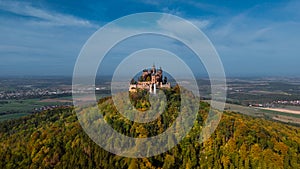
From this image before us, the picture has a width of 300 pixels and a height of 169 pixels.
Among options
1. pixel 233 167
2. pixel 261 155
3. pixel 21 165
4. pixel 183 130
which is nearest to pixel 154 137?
pixel 183 130

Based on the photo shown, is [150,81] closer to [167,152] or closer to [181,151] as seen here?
[181,151]

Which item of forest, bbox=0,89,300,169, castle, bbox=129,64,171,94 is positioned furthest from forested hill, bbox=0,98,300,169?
castle, bbox=129,64,171,94

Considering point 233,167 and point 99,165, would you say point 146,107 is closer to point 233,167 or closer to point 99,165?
point 99,165

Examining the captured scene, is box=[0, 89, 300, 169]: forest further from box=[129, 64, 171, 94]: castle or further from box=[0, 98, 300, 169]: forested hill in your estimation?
box=[129, 64, 171, 94]: castle

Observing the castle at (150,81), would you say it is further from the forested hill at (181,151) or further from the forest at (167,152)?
the forested hill at (181,151)

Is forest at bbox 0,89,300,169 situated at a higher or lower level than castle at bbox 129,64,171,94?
lower

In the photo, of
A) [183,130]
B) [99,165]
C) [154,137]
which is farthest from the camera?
[183,130]

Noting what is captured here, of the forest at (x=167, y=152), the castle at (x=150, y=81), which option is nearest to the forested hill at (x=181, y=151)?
the forest at (x=167, y=152)
